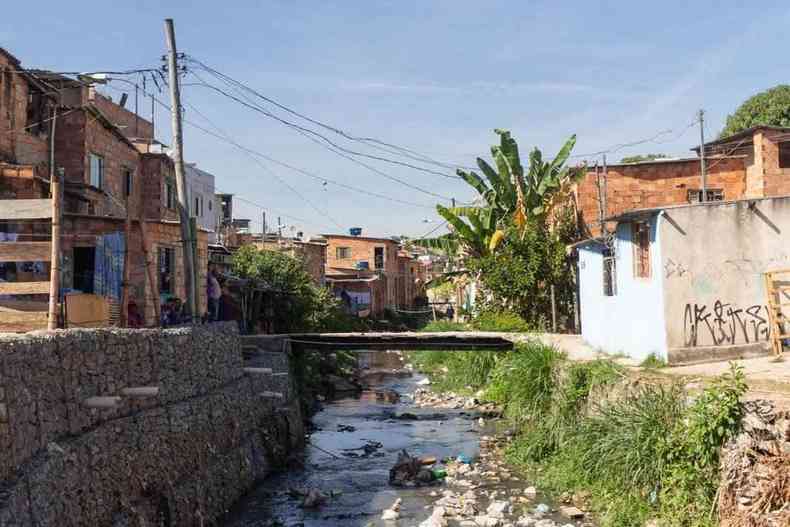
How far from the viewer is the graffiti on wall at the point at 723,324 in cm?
1518

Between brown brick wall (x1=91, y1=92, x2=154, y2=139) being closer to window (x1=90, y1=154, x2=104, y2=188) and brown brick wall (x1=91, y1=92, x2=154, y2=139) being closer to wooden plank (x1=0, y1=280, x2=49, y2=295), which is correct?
window (x1=90, y1=154, x2=104, y2=188)

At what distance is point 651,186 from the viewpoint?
88.7ft

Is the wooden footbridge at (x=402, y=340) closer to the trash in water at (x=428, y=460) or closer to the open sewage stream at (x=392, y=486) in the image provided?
Answer: the open sewage stream at (x=392, y=486)

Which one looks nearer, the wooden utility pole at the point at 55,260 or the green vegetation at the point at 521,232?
the wooden utility pole at the point at 55,260

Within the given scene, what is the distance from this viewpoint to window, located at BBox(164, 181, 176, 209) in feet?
91.0


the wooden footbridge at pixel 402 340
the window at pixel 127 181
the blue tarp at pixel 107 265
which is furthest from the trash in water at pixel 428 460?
the window at pixel 127 181

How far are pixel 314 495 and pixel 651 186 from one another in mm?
17533

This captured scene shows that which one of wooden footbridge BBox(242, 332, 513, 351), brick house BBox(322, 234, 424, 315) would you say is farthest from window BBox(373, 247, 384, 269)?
wooden footbridge BBox(242, 332, 513, 351)

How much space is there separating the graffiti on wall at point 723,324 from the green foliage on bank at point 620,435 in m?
1.61

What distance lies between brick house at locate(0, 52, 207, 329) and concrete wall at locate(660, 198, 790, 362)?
Result: 33.1 feet

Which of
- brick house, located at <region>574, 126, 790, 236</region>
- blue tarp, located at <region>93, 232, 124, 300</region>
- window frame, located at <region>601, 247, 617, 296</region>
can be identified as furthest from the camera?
brick house, located at <region>574, 126, 790, 236</region>

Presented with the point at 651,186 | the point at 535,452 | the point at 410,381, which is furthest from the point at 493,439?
the point at 410,381

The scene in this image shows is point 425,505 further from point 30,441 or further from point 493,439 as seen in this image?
point 30,441

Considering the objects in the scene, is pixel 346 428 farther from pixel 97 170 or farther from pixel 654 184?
pixel 654 184
